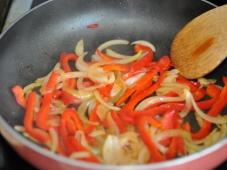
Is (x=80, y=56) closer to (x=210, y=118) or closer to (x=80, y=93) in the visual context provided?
(x=80, y=93)

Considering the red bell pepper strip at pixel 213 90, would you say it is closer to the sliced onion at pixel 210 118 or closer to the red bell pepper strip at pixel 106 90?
the sliced onion at pixel 210 118

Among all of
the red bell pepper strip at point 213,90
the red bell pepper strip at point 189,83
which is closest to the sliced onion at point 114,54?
the red bell pepper strip at point 189,83

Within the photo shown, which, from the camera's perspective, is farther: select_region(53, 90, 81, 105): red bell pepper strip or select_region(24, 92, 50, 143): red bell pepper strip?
select_region(53, 90, 81, 105): red bell pepper strip

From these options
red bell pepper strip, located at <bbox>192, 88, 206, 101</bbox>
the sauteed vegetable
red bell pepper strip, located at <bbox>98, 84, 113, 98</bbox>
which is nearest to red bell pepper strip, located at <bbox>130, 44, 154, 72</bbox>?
the sauteed vegetable

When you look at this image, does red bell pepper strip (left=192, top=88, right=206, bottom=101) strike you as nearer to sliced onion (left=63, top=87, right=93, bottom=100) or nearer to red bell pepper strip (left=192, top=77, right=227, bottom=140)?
red bell pepper strip (left=192, top=77, right=227, bottom=140)

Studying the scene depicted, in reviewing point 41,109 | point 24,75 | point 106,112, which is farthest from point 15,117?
point 106,112
